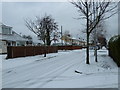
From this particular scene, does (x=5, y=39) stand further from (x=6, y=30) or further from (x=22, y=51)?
(x=22, y=51)

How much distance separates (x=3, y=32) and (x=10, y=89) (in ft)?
115

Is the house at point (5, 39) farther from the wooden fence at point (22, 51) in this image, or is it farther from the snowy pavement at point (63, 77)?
the snowy pavement at point (63, 77)

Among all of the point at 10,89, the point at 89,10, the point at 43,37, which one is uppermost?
the point at 89,10

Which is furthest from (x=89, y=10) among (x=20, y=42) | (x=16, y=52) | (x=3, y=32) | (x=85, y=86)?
(x=20, y=42)

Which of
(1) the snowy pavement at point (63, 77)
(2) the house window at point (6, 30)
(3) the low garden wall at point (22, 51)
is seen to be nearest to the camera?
(1) the snowy pavement at point (63, 77)

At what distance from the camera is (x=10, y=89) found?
8.42 metres

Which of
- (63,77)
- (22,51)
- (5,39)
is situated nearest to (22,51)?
(22,51)

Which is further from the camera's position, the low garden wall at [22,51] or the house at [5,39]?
A: the house at [5,39]

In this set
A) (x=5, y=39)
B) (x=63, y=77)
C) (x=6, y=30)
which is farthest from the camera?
(x=6, y=30)

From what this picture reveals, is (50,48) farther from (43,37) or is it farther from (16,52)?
(16,52)

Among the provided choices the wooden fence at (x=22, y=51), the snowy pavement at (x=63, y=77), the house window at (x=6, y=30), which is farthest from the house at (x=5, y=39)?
the snowy pavement at (x=63, y=77)

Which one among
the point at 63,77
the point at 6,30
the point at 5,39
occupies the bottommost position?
the point at 63,77

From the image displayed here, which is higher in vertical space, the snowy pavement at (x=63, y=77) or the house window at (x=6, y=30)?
the house window at (x=6, y=30)

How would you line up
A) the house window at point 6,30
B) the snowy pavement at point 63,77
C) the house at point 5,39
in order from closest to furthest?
the snowy pavement at point 63,77 < the house at point 5,39 < the house window at point 6,30
